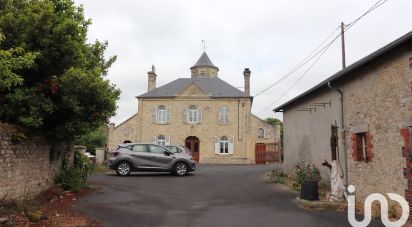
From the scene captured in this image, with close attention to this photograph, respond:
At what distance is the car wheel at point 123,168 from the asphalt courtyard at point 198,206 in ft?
10.2

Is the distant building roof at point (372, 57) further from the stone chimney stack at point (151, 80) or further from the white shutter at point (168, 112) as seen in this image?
the stone chimney stack at point (151, 80)

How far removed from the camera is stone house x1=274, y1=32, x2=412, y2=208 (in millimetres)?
8656

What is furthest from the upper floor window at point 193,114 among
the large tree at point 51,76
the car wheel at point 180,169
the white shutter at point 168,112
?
the large tree at point 51,76

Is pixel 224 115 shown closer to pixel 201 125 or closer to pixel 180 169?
pixel 201 125

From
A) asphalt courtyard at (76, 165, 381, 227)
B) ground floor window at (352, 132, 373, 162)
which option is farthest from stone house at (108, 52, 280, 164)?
ground floor window at (352, 132, 373, 162)

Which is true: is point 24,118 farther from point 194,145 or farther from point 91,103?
point 194,145

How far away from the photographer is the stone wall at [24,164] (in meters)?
9.09

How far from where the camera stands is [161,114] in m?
37.6

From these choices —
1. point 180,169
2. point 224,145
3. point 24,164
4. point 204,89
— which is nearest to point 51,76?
point 24,164

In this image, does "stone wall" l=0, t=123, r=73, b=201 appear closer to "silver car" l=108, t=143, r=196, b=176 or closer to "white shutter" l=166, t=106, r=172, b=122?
"silver car" l=108, t=143, r=196, b=176

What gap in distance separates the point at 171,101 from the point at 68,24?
88.4ft

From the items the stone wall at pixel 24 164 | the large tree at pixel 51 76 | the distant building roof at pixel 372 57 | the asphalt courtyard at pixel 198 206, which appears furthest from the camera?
the large tree at pixel 51 76

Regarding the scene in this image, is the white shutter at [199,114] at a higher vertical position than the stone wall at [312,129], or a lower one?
higher

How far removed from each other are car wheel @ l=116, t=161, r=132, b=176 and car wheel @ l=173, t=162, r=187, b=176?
7.14ft
